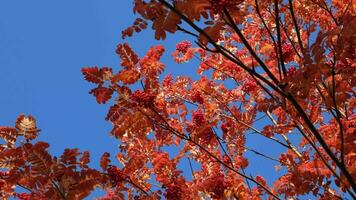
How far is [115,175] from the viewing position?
5.12m

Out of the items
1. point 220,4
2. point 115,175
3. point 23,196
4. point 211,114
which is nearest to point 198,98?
point 211,114

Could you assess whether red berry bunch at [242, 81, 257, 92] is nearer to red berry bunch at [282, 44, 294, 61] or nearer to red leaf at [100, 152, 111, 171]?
red berry bunch at [282, 44, 294, 61]

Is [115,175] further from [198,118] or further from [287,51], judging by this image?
[287,51]

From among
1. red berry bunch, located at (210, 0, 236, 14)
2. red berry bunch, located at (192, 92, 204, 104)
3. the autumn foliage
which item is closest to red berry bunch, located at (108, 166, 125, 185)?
the autumn foliage

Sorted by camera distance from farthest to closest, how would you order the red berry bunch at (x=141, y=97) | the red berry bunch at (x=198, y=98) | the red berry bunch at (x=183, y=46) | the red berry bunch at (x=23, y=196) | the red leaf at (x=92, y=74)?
the red berry bunch at (x=183, y=46)
the red berry bunch at (x=198, y=98)
the red berry bunch at (x=23, y=196)
the red berry bunch at (x=141, y=97)
the red leaf at (x=92, y=74)

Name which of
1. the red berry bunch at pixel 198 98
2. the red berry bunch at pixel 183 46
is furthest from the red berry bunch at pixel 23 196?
the red berry bunch at pixel 183 46

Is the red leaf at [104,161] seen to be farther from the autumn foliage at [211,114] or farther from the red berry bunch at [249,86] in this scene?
the red berry bunch at [249,86]

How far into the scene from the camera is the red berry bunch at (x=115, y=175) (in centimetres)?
509

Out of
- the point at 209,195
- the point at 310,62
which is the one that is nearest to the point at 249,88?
the point at 209,195

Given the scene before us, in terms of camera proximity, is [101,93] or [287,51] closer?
[101,93]

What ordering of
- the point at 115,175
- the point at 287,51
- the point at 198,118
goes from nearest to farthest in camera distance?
the point at 115,175
the point at 287,51
the point at 198,118

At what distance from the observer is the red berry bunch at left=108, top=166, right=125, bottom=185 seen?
16.7 ft

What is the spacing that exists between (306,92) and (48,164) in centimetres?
212

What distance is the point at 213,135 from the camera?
693cm
